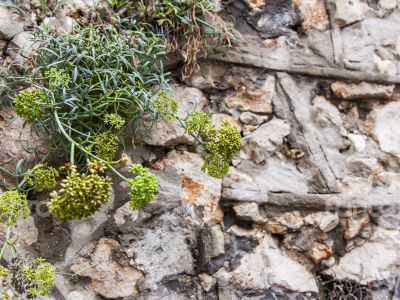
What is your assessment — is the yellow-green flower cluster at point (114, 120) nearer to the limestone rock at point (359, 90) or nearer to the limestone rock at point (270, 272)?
the limestone rock at point (270, 272)

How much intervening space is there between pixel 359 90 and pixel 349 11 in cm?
35

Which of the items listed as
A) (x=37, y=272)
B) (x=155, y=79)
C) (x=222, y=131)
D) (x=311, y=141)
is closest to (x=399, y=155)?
(x=311, y=141)

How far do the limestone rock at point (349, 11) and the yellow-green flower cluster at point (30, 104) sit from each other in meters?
1.28

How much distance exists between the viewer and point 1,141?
1572mm

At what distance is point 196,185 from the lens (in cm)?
173

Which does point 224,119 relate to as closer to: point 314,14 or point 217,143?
point 217,143

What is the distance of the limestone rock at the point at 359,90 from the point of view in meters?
2.02

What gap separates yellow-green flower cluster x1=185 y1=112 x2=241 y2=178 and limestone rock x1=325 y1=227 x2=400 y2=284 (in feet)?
2.03

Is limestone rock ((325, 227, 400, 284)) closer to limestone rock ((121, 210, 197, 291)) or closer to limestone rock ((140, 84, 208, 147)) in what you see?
limestone rock ((121, 210, 197, 291))

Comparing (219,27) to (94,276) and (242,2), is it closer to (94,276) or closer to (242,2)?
(242,2)

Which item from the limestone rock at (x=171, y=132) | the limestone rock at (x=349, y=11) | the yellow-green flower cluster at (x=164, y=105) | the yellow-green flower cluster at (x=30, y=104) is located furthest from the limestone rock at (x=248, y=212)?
the limestone rock at (x=349, y=11)

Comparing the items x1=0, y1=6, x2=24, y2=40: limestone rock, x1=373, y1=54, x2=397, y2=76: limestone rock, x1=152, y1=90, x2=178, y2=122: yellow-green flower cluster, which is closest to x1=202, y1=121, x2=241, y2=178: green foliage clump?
x1=152, y1=90, x2=178, y2=122: yellow-green flower cluster

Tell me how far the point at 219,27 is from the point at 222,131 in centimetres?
52

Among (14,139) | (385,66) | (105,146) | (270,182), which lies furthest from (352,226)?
(14,139)
